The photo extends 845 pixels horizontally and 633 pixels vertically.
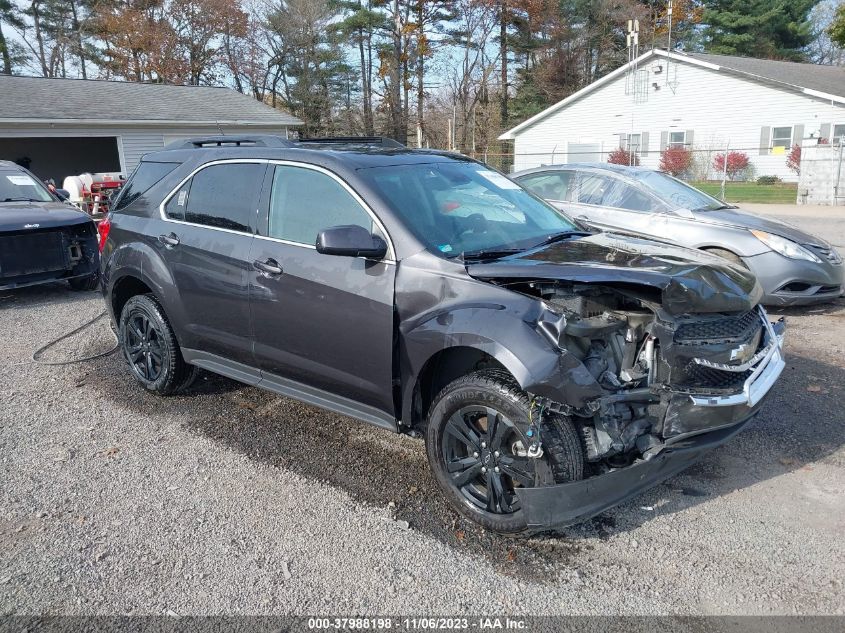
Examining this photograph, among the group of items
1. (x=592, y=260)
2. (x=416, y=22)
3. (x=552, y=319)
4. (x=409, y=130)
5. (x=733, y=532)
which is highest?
(x=416, y=22)

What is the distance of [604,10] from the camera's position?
44.0 m

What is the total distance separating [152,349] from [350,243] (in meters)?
2.51

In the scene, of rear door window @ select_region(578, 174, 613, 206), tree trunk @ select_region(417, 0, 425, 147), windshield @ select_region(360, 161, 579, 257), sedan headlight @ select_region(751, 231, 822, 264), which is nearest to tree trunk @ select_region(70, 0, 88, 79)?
tree trunk @ select_region(417, 0, 425, 147)

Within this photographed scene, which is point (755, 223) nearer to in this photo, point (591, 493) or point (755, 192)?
point (591, 493)

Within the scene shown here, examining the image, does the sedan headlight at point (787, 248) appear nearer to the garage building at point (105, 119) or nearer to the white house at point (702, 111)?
the garage building at point (105, 119)

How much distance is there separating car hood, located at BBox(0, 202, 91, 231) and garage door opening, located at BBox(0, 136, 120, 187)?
1963 centimetres

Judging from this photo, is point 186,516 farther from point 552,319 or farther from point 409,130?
point 409,130

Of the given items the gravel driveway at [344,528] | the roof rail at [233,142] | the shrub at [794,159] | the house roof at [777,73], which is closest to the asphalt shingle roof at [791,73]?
the house roof at [777,73]

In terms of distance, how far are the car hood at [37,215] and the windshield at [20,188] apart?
28 centimetres

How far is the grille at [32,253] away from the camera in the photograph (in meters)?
8.19

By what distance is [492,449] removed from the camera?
3219 millimetres

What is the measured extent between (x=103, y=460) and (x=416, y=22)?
4405 cm

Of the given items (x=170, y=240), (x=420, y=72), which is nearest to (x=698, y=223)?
(x=170, y=240)

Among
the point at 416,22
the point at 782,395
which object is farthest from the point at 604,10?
the point at 782,395
